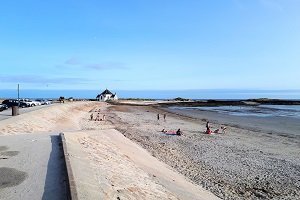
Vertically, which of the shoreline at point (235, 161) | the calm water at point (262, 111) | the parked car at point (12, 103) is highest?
the parked car at point (12, 103)

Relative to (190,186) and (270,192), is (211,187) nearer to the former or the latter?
(190,186)

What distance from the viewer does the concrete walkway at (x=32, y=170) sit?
7.47 metres

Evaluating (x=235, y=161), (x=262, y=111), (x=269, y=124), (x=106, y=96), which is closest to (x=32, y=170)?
(x=235, y=161)

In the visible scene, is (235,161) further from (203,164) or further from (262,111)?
(262,111)

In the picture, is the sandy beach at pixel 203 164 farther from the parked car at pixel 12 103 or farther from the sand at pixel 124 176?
the parked car at pixel 12 103

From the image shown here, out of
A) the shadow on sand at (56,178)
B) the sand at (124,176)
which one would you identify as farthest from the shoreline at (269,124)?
the shadow on sand at (56,178)

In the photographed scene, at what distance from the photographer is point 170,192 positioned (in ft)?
34.2

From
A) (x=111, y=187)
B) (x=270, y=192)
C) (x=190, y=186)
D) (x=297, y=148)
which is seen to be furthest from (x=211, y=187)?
(x=297, y=148)

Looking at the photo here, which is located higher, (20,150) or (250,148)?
(20,150)

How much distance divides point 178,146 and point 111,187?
13.3 m

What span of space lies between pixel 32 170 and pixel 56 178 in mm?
1254

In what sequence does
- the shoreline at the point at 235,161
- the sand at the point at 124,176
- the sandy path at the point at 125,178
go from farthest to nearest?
the shoreline at the point at 235,161
the sand at the point at 124,176
the sandy path at the point at 125,178

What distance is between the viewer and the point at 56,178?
8.36m

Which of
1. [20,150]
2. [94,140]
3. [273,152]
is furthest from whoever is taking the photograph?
[273,152]
